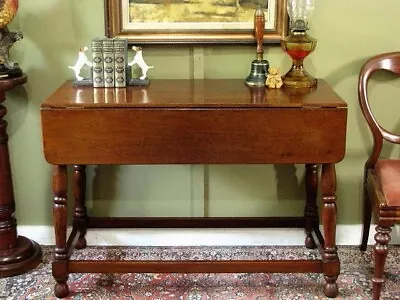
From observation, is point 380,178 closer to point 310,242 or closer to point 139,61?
point 310,242

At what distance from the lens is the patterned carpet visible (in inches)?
104

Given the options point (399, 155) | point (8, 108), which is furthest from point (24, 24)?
point (399, 155)

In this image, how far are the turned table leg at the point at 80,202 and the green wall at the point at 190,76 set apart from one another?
0.24 ft

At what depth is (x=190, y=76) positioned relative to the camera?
2.85 meters

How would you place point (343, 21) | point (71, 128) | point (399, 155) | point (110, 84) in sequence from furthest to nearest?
1. point (399, 155)
2. point (343, 21)
3. point (110, 84)
4. point (71, 128)

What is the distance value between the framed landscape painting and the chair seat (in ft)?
2.38

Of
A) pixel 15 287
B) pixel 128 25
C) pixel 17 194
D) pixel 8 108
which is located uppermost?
pixel 128 25

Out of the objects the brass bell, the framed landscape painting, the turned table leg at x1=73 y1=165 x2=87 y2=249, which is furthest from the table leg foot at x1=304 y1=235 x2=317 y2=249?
the turned table leg at x1=73 y1=165 x2=87 y2=249

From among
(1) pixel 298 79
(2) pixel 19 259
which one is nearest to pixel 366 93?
(1) pixel 298 79

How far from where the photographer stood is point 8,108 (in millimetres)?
2900

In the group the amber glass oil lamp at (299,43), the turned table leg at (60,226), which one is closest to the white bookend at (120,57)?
the turned table leg at (60,226)

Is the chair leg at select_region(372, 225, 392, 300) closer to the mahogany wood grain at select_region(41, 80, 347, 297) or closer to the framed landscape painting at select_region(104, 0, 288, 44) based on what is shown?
the mahogany wood grain at select_region(41, 80, 347, 297)

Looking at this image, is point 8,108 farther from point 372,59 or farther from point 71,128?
point 372,59

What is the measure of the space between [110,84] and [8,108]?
61 cm
